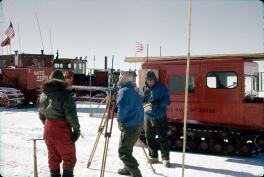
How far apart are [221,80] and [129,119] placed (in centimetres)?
387

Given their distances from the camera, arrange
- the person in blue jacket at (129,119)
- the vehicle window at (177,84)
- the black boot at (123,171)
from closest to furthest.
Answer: the person in blue jacket at (129,119), the black boot at (123,171), the vehicle window at (177,84)

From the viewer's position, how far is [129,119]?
18.2 ft

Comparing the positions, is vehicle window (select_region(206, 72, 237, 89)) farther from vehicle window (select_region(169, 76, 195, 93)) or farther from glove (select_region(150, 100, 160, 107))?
glove (select_region(150, 100, 160, 107))

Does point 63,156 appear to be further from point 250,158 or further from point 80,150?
point 250,158

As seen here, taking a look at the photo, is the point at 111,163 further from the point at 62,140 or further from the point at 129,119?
the point at 62,140

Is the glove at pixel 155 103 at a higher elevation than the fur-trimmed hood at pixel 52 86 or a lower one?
lower

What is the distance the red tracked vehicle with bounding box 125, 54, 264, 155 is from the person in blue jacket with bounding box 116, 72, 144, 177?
355 cm

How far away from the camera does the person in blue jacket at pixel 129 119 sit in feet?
17.9

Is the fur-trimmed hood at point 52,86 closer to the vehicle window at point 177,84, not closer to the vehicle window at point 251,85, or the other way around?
the vehicle window at point 177,84

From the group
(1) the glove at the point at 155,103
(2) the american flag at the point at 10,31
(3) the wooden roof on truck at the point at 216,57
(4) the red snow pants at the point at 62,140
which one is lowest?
(4) the red snow pants at the point at 62,140

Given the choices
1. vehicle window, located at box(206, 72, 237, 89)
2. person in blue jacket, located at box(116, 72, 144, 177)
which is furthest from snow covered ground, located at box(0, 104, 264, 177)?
vehicle window, located at box(206, 72, 237, 89)

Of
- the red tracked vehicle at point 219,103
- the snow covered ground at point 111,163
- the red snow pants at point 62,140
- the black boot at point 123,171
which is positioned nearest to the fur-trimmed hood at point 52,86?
the red snow pants at point 62,140

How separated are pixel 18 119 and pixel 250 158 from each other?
9.42 metres

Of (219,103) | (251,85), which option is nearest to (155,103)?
(219,103)
